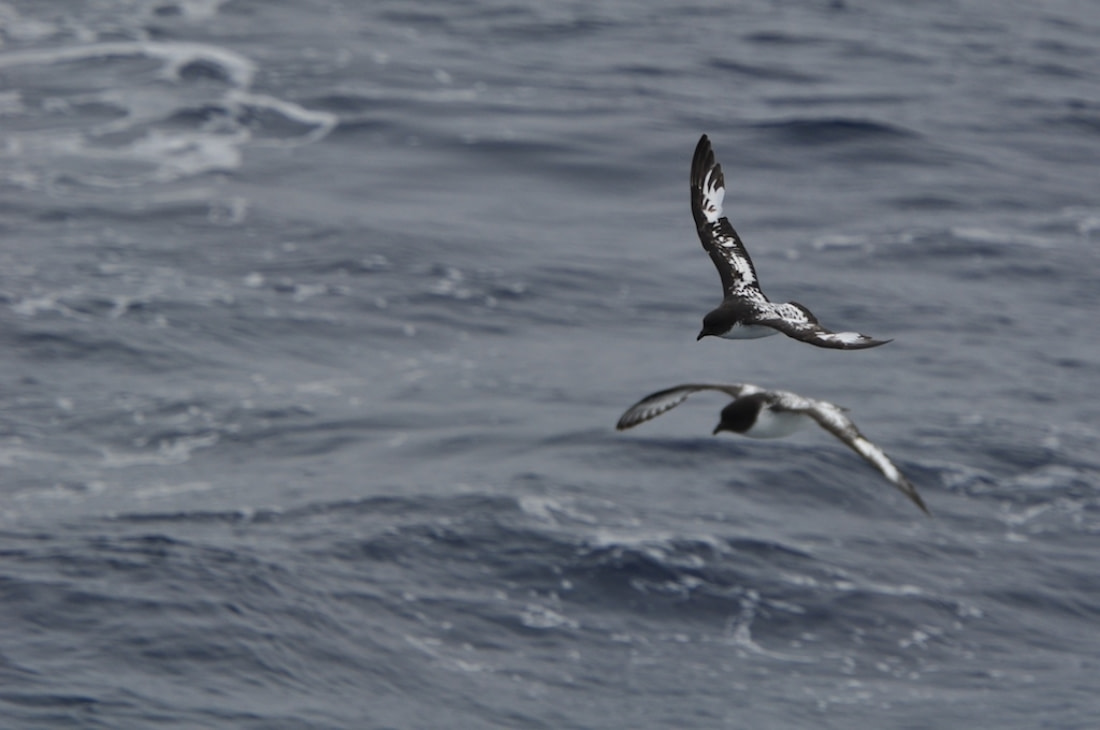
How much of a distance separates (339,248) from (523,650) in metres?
19.4

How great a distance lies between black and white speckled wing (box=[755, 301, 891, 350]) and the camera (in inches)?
601

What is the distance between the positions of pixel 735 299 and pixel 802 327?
1.63m

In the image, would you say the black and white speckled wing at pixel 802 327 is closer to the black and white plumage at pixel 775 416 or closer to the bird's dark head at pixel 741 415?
the black and white plumage at pixel 775 416

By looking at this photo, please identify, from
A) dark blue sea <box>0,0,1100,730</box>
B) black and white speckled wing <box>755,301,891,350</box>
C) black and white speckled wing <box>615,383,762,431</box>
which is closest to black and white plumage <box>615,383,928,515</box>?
black and white speckled wing <box>615,383,762,431</box>

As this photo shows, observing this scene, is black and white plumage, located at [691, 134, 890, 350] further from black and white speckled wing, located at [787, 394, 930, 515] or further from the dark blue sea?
the dark blue sea

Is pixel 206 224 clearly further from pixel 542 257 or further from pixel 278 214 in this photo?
pixel 542 257

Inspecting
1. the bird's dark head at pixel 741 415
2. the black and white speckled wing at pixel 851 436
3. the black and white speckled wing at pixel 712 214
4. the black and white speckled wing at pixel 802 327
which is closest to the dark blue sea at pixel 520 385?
the black and white speckled wing at pixel 712 214

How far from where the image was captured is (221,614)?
3203cm

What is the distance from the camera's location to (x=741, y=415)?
1584 centimetres

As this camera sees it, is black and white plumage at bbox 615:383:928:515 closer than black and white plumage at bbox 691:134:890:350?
Yes

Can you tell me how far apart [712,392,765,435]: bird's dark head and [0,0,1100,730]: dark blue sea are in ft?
51.4

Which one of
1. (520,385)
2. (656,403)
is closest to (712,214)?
(656,403)

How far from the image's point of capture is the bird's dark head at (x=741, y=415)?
15781mm

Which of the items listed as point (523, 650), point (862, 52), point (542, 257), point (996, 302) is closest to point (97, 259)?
point (542, 257)
